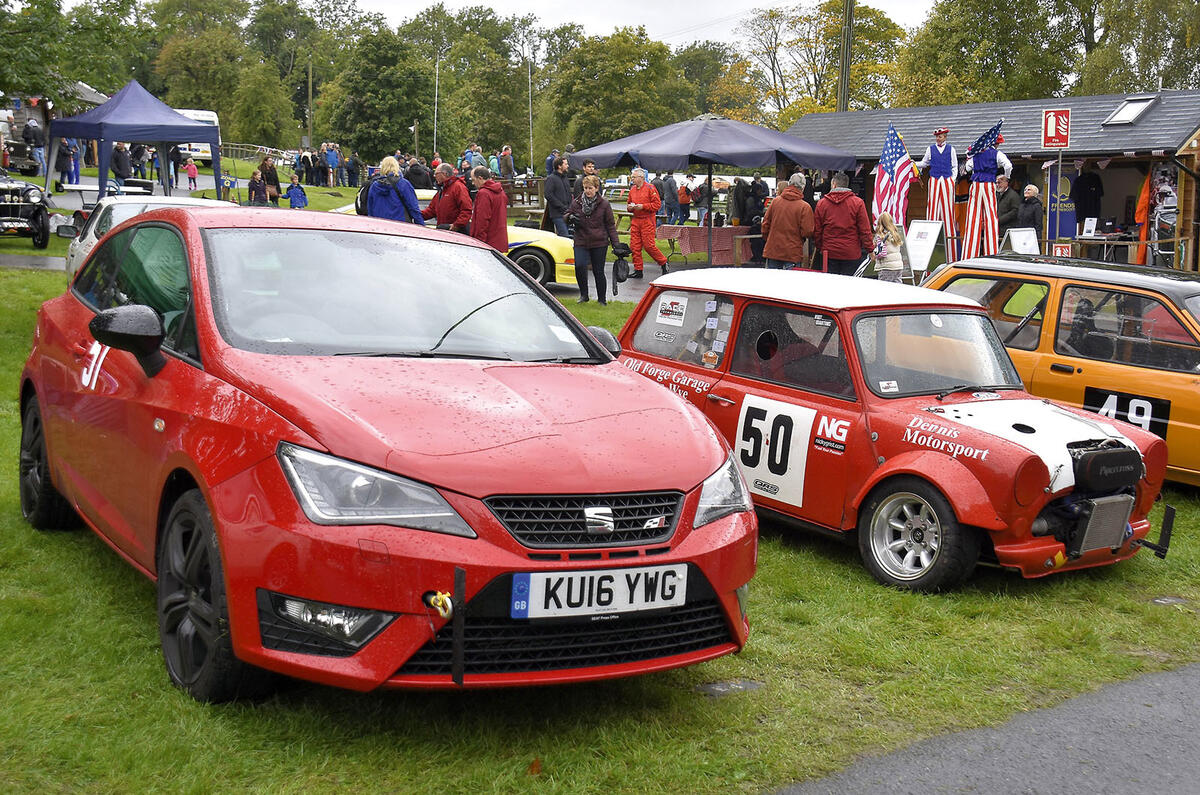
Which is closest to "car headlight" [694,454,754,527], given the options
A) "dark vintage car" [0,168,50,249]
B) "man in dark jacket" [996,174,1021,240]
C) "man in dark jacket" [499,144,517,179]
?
"man in dark jacket" [996,174,1021,240]

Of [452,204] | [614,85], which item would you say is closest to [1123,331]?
[452,204]

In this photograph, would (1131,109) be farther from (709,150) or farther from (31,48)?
(31,48)

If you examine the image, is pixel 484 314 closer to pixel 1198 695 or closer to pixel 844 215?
pixel 1198 695

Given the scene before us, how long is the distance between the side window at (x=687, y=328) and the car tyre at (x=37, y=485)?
3.54 meters

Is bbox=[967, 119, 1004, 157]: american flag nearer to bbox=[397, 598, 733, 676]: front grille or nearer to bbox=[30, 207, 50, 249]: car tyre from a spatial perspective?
bbox=[397, 598, 733, 676]: front grille

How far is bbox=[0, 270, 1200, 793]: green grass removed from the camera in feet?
11.5

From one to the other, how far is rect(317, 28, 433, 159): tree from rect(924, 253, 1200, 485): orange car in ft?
195

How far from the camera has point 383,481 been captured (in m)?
3.40

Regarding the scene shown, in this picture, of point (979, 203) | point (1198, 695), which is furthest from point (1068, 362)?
point (979, 203)

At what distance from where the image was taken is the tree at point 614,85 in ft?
220

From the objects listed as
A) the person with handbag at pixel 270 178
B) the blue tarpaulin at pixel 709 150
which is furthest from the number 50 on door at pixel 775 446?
the person with handbag at pixel 270 178

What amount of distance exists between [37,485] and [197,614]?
2.50m

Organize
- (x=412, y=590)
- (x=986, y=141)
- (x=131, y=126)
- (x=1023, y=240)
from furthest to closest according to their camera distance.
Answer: (x=131, y=126), (x=986, y=141), (x=1023, y=240), (x=412, y=590)

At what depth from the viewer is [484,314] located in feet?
15.4
